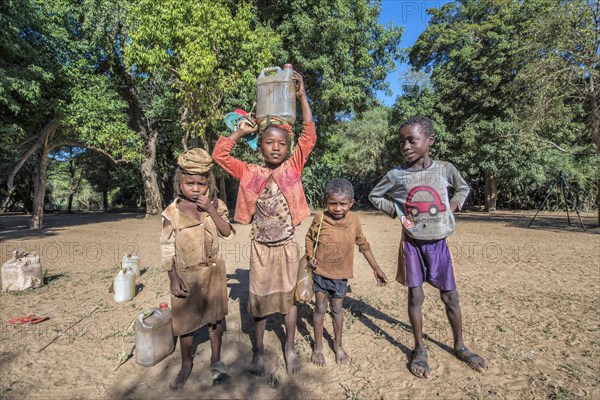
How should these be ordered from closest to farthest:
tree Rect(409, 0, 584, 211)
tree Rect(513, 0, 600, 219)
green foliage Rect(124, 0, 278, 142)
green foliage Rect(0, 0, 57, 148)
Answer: green foliage Rect(0, 0, 57, 148) → green foliage Rect(124, 0, 278, 142) → tree Rect(513, 0, 600, 219) → tree Rect(409, 0, 584, 211)

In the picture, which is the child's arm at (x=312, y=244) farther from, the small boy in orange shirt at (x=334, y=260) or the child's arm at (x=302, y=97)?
the child's arm at (x=302, y=97)

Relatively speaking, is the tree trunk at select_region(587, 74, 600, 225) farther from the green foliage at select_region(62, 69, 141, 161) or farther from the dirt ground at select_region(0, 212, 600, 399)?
the green foliage at select_region(62, 69, 141, 161)

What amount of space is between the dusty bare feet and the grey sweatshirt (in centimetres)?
131

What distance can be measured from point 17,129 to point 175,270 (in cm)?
1107

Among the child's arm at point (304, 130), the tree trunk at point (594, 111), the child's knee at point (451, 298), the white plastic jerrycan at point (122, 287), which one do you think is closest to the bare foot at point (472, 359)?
the child's knee at point (451, 298)

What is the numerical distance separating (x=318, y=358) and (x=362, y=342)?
2.02 feet

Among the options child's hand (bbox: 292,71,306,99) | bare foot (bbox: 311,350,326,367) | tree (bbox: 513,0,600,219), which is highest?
tree (bbox: 513,0,600,219)

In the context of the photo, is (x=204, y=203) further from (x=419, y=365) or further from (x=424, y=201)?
(x=419, y=365)

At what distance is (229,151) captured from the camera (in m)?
2.72

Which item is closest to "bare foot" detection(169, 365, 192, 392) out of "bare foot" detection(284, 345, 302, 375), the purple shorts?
"bare foot" detection(284, 345, 302, 375)

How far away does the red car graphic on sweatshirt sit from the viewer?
267cm

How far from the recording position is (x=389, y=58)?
1492cm

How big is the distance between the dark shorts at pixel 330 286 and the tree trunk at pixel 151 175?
54.6ft

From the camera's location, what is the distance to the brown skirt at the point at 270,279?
270 cm
